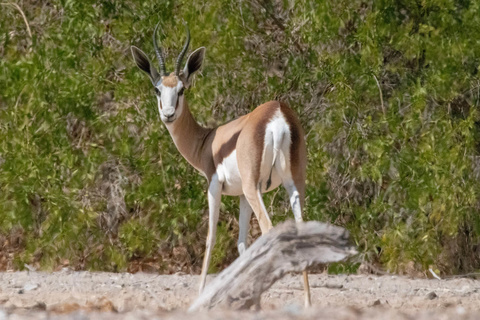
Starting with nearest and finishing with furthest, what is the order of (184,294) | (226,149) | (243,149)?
(243,149), (184,294), (226,149)

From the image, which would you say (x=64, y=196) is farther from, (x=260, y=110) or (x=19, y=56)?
(x=260, y=110)

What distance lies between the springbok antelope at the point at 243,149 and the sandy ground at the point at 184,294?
19.6 inches

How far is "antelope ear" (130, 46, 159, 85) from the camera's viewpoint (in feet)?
26.2

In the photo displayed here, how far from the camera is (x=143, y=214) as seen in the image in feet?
31.4

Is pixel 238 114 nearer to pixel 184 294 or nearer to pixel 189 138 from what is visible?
pixel 189 138

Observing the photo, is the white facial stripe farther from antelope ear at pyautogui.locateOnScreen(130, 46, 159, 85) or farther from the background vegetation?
the background vegetation

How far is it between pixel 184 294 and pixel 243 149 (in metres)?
1.20

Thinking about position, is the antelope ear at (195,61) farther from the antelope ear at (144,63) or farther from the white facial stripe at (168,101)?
the white facial stripe at (168,101)

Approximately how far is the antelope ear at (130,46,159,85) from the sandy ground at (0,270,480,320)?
5.59ft

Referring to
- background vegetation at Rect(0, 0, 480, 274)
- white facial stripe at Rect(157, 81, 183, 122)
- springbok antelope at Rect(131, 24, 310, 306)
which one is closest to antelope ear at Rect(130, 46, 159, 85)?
springbok antelope at Rect(131, 24, 310, 306)

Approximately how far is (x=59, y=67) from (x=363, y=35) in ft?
9.59

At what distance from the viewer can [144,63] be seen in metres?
8.28

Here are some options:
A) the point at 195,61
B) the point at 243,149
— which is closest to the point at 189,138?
the point at 195,61

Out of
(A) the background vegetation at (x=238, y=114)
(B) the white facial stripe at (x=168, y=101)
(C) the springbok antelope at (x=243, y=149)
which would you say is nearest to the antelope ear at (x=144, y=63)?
(C) the springbok antelope at (x=243, y=149)
